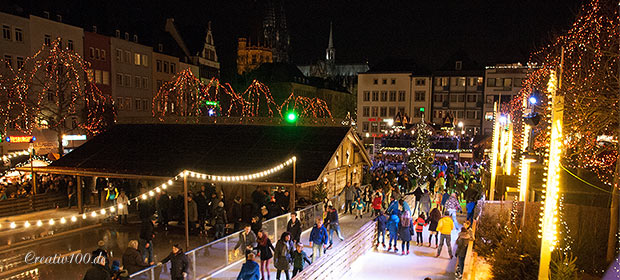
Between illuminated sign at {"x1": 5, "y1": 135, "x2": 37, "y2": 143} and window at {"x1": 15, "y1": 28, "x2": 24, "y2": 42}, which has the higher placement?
window at {"x1": 15, "y1": 28, "x2": 24, "y2": 42}

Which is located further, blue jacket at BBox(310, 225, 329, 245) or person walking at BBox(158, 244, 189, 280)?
blue jacket at BBox(310, 225, 329, 245)

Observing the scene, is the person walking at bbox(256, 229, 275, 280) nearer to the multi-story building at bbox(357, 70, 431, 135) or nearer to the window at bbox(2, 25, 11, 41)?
the window at bbox(2, 25, 11, 41)

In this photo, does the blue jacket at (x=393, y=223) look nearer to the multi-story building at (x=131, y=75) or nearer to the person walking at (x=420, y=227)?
the person walking at (x=420, y=227)

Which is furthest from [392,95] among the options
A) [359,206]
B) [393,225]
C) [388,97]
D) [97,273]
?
[97,273]

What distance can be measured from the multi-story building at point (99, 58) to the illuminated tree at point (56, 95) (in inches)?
84.5

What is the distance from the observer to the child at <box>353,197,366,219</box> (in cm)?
1775

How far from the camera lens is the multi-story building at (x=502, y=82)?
5072 centimetres

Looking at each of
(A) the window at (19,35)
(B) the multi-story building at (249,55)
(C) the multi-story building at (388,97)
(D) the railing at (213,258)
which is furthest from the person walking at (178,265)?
(B) the multi-story building at (249,55)

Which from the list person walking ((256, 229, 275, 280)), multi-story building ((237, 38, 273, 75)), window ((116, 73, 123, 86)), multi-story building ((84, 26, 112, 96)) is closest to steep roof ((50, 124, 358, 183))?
person walking ((256, 229, 275, 280))

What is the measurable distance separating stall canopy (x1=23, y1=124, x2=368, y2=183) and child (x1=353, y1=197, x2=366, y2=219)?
→ 243cm

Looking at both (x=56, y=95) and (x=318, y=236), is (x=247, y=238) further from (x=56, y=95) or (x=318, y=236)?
(x=56, y=95)

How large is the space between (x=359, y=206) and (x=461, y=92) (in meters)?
41.4

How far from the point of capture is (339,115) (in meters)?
86.6

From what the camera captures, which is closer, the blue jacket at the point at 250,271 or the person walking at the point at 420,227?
the blue jacket at the point at 250,271
